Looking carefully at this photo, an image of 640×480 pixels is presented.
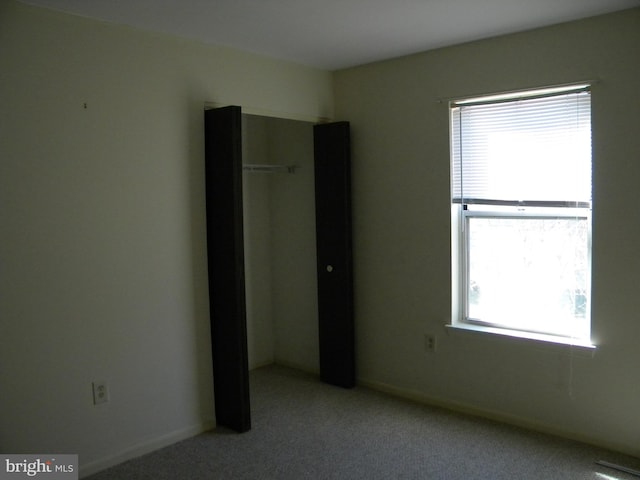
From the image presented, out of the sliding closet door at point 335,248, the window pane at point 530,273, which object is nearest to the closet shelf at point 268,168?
the sliding closet door at point 335,248

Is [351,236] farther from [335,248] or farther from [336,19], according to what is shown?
[336,19]

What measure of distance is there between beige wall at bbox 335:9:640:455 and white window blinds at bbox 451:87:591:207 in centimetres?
8

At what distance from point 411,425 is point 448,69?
7.42ft

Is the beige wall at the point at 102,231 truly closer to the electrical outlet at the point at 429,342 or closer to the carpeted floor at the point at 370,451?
the carpeted floor at the point at 370,451

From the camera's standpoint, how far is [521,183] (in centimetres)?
339

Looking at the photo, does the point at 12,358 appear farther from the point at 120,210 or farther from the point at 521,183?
the point at 521,183

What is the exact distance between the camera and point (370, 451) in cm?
320

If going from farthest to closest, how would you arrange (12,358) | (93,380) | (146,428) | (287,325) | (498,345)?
(287,325) < (498,345) < (146,428) < (93,380) < (12,358)

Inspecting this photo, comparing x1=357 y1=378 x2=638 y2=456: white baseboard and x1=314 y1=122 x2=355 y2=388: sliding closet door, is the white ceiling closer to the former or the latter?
x1=314 y1=122 x2=355 y2=388: sliding closet door

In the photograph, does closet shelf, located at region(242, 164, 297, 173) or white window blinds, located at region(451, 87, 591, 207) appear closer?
white window blinds, located at region(451, 87, 591, 207)

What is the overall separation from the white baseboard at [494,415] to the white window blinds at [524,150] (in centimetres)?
132

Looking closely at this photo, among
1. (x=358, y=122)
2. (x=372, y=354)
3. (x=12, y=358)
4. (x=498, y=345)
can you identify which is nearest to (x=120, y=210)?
(x=12, y=358)

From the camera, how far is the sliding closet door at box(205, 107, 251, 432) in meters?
3.34

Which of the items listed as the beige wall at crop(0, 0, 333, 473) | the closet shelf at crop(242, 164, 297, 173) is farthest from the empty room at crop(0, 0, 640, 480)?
the closet shelf at crop(242, 164, 297, 173)
